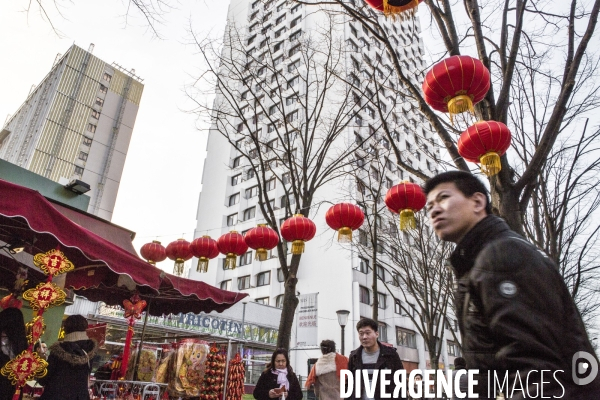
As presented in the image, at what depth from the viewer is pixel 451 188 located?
70.4 inches

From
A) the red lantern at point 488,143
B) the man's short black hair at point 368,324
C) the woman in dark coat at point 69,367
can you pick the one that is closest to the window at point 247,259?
the woman in dark coat at point 69,367

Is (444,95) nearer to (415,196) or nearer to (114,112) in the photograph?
(415,196)

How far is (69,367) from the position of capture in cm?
432

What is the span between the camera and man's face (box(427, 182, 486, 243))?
171cm

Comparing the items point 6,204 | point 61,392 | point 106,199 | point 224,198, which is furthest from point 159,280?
point 106,199

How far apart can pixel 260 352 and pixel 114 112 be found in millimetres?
41224

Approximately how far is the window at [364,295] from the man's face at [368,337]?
26.0 metres

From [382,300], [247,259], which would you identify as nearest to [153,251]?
[247,259]

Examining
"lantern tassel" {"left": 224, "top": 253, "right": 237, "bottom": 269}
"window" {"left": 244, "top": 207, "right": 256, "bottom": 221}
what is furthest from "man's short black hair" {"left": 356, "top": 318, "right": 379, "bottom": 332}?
"window" {"left": 244, "top": 207, "right": 256, "bottom": 221}

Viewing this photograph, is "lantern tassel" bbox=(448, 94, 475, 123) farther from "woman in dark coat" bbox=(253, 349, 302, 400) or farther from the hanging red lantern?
"woman in dark coat" bbox=(253, 349, 302, 400)

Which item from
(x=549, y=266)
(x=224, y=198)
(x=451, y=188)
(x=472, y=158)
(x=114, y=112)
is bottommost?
(x=549, y=266)

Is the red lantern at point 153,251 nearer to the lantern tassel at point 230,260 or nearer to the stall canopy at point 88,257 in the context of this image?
the stall canopy at point 88,257

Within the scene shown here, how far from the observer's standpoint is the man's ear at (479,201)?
Result: 5.68 ft

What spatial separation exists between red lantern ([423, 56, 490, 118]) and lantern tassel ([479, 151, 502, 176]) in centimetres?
70
